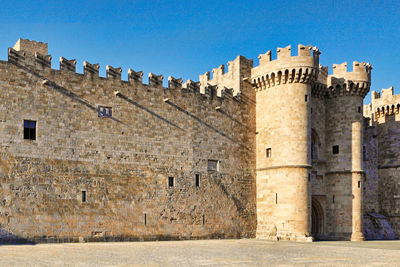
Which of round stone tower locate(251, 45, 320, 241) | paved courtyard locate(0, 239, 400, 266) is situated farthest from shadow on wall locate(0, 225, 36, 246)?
round stone tower locate(251, 45, 320, 241)

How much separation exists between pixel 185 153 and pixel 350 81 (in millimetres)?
11038

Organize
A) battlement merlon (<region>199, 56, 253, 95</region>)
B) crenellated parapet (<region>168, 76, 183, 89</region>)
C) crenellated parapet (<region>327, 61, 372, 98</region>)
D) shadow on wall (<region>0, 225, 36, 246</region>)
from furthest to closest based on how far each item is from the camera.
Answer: crenellated parapet (<region>327, 61, 372, 98</region>) < battlement merlon (<region>199, 56, 253, 95</region>) < crenellated parapet (<region>168, 76, 183, 89</region>) < shadow on wall (<region>0, 225, 36, 246</region>)

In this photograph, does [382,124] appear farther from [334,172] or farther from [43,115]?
[43,115]

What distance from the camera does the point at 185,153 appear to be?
2538cm

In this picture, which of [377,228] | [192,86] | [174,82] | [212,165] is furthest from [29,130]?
[377,228]

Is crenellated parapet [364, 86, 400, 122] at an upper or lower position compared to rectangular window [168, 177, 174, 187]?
upper

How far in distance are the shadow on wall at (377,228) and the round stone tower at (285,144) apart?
7757mm

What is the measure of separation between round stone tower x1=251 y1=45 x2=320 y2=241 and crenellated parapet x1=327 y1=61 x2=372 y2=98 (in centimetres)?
274

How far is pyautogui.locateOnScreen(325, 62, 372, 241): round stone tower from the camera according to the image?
2828 cm

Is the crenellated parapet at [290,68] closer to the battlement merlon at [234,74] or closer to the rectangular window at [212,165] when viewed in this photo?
the battlement merlon at [234,74]

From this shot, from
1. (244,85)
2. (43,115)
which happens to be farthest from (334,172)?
(43,115)

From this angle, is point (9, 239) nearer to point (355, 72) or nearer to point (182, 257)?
point (182, 257)

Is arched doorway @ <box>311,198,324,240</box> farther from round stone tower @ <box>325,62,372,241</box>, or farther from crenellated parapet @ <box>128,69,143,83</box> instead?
crenellated parapet @ <box>128,69,143,83</box>

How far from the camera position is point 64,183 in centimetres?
2141
